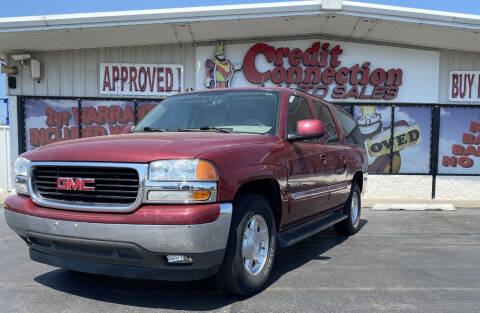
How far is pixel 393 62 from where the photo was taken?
1141 centimetres

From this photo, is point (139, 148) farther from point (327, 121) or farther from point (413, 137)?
point (413, 137)

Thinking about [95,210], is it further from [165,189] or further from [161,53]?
[161,53]

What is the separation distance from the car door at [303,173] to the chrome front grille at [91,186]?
61.6 inches

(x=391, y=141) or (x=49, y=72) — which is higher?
(x=49, y=72)

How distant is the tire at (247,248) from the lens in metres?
3.07

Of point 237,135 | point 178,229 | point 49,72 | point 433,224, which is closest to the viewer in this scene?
point 178,229

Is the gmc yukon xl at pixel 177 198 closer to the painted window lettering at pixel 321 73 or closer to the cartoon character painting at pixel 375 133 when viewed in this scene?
the painted window lettering at pixel 321 73

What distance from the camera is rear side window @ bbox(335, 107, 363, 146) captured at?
586cm

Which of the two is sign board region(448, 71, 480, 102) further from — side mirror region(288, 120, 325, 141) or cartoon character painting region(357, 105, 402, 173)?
side mirror region(288, 120, 325, 141)

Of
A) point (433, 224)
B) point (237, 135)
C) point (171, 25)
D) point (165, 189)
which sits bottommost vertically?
point (433, 224)

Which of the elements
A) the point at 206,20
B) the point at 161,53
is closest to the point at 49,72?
the point at 161,53

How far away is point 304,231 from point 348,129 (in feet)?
7.83

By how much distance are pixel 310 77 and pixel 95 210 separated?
30.8 ft

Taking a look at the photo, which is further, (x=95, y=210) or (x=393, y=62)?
(x=393, y=62)
